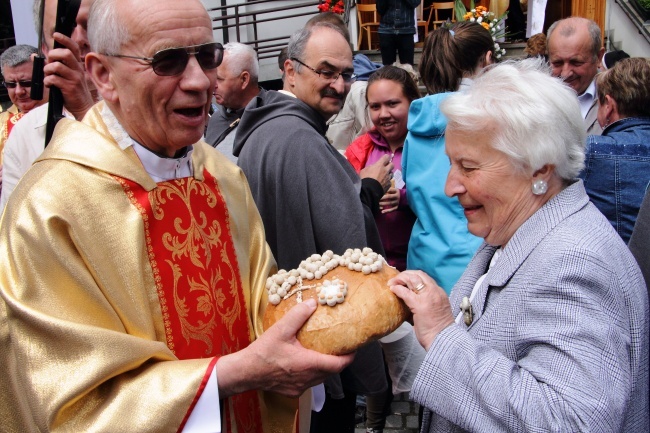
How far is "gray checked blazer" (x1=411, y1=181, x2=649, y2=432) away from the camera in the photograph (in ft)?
6.38

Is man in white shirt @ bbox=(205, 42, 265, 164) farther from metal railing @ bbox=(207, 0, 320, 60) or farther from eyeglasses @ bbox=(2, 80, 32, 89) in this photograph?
metal railing @ bbox=(207, 0, 320, 60)

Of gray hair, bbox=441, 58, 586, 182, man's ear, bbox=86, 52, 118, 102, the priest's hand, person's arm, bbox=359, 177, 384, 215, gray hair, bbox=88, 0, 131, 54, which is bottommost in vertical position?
person's arm, bbox=359, 177, 384, 215

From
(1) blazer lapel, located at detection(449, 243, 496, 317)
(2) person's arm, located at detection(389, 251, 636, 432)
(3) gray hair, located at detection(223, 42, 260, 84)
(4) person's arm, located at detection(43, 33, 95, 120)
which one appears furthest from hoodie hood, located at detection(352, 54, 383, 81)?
(2) person's arm, located at detection(389, 251, 636, 432)

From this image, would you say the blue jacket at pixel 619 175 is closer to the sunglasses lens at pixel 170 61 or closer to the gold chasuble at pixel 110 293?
the gold chasuble at pixel 110 293

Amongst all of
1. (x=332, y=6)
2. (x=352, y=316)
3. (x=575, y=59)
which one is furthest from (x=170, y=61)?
(x=332, y=6)

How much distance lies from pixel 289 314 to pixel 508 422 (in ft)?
2.32

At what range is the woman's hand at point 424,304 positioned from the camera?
85.8 inches

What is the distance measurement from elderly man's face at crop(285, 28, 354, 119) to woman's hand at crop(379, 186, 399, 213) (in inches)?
29.5

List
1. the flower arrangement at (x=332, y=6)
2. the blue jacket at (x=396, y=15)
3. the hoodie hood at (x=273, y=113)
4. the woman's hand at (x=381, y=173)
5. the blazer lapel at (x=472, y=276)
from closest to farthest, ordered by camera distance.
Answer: the blazer lapel at (x=472, y=276) < the hoodie hood at (x=273, y=113) < the woman's hand at (x=381, y=173) < the blue jacket at (x=396, y=15) < the flower arrangement at (x=332, y=6)

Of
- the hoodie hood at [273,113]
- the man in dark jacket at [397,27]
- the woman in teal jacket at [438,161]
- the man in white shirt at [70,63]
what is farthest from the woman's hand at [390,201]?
the man in dark jacket at [397,27]

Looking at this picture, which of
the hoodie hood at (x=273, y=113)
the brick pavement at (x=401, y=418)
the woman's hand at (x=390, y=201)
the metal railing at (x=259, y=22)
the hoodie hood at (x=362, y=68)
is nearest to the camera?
the hoodie hood at (x=273, y=113)

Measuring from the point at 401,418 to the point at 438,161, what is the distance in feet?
7.29

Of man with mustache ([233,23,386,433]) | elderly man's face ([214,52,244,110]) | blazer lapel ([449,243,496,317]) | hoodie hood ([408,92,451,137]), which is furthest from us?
elderly man's face ([214,52,244,110])

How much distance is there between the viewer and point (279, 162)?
3584 mm
